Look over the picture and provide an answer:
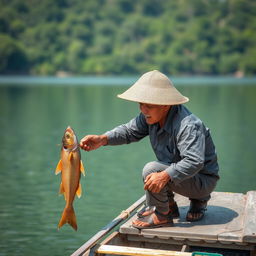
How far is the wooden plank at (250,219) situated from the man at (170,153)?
43 centimetres

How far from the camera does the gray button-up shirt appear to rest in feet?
17.1

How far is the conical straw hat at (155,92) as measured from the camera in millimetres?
5395

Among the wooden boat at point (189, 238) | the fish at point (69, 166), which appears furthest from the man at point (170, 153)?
the fish at point (69, 166)

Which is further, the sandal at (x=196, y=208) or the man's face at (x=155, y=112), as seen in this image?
the sandal at (x=196, y=208)

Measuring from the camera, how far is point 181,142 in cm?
531

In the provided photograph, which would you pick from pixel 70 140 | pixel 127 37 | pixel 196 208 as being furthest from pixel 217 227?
pixel 127 37

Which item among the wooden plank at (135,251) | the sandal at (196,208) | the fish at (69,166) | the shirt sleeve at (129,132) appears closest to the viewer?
the wooden plank at (135,251)

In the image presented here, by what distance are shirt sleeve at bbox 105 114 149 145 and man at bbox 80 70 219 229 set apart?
13 cm

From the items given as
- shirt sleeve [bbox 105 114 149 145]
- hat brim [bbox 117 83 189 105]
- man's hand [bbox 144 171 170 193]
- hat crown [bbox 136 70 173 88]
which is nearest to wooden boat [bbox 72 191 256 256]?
man's hand [bbox 144 171 170 193]

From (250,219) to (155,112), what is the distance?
4.20ft

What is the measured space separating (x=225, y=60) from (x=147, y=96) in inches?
4647

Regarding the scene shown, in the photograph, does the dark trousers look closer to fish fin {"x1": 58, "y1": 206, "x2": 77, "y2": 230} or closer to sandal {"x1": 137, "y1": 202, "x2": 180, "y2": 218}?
sandal {"x1": 137, "y1": 202, "x2": 180, "y2": 218}

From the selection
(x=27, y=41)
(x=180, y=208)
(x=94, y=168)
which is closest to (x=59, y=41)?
(x=27, y=41)

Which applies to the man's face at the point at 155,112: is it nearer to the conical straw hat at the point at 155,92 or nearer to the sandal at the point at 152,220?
the conical straw hat at the point at 155,92
